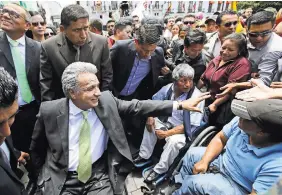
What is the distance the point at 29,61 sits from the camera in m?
2.97

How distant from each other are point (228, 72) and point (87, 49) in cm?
165

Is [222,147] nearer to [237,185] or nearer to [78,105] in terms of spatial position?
[237,185]

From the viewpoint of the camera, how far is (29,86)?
A: 9.85 feet

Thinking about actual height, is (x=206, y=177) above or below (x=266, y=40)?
below

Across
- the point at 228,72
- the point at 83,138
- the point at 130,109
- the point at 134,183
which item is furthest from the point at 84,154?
the point at 228,72

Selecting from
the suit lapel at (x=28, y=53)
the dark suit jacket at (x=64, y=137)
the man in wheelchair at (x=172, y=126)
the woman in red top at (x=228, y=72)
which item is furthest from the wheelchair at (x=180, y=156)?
the suit lapel at (x=28, y=53)

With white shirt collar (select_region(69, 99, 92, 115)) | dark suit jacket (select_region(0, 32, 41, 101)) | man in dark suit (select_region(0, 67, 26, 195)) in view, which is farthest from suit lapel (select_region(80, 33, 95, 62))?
man in dark suit (select_region(0, 67, 26, 195))

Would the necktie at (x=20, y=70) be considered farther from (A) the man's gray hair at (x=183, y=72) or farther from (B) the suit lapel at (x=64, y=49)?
(A) the man's gray hair at (x=183, y=72)

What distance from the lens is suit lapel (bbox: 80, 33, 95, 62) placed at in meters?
2.84

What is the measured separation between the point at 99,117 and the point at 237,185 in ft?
4.30

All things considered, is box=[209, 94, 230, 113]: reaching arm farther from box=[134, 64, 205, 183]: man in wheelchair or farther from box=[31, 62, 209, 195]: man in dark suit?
box=[31, 62, 209, 195]: man in dark suit

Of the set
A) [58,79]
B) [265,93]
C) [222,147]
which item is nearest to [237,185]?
[222,147]

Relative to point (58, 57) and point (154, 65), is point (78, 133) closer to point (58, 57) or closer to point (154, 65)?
point (58, 57)

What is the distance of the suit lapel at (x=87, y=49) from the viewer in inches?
112
